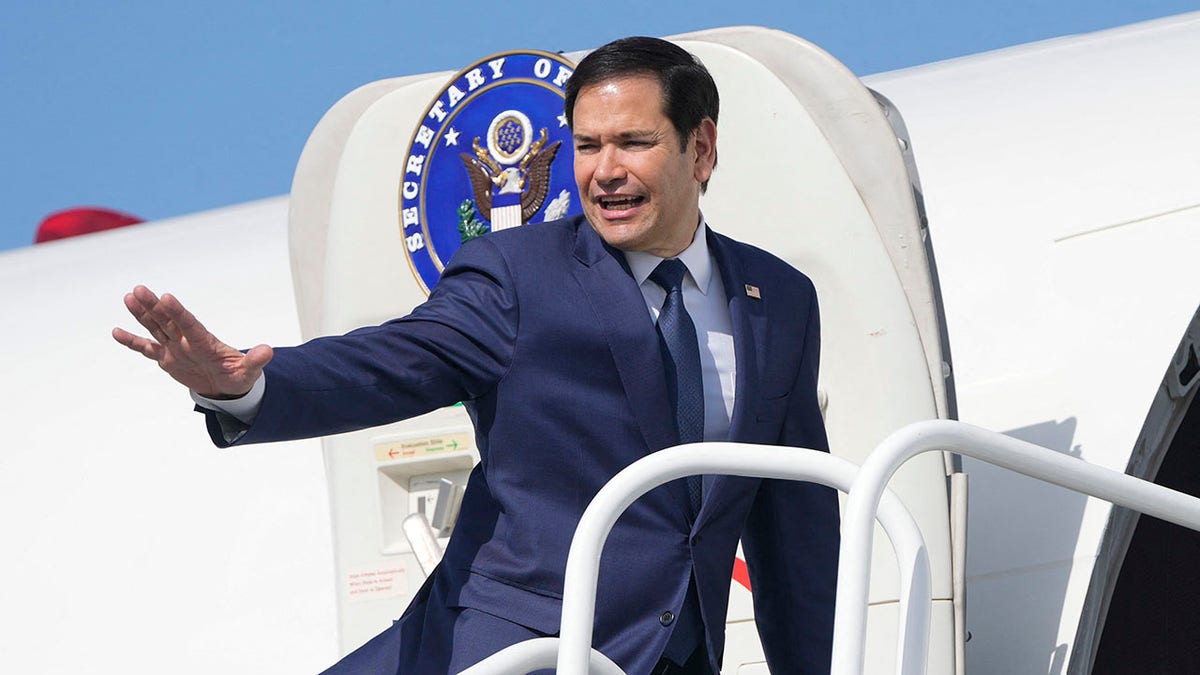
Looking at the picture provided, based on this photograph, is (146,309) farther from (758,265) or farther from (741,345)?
(758,265)

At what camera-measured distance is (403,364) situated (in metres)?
2.36

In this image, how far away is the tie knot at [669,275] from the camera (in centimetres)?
260

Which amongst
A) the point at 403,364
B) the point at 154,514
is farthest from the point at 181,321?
the point at 154,514

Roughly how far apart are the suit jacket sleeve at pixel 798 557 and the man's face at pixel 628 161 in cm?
38

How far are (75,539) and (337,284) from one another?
1626 millimetres

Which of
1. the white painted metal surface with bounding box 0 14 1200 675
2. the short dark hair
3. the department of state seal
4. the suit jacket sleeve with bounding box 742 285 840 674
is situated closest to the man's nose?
the short dark hair

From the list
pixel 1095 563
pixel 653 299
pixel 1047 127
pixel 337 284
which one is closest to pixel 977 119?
pixel 1047 127

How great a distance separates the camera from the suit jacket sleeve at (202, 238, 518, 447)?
88.0 inches

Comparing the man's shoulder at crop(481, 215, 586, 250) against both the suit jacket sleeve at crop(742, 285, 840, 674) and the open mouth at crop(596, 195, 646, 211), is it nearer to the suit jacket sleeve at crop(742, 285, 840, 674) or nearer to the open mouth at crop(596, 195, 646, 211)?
the open mouth at crop(596, 195, 646, 211)

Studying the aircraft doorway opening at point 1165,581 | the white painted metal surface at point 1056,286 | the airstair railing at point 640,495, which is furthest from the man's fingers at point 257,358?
the aircraft doorway opening at point 1165,581

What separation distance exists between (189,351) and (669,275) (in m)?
0.82

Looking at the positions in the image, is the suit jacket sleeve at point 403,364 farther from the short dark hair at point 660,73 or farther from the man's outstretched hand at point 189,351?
the short dark hair at point 660,73

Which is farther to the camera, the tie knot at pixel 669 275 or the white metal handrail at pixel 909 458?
the tie knot at pixel 669 275

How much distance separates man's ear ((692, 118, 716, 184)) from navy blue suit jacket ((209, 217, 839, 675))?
23 centimetres
